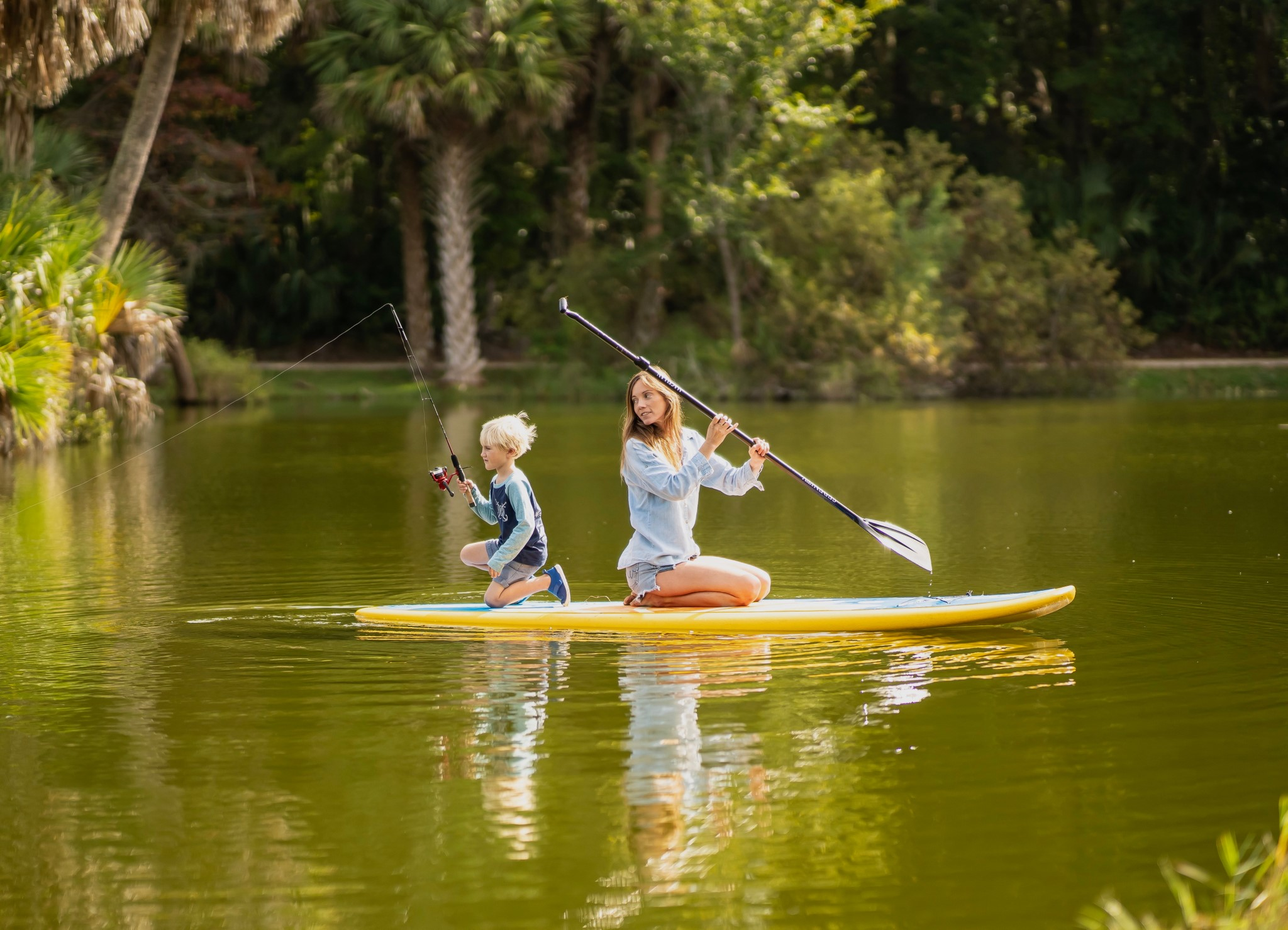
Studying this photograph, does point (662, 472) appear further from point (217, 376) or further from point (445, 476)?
point (217, 376)

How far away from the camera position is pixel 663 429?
8070 mm

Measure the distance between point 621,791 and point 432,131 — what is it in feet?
94.5

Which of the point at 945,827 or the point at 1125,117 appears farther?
the point at 1125,117

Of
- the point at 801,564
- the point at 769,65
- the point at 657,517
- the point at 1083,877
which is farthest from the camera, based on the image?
the point at 769,65

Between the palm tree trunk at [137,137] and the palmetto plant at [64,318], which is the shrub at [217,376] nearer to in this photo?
the palmetto plant at [64,318]

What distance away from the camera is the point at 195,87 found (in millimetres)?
32188

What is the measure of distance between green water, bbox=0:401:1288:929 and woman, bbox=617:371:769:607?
31cm

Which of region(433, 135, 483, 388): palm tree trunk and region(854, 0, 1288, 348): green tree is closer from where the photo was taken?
region(433, 135, 483, 388): palm tree trunk

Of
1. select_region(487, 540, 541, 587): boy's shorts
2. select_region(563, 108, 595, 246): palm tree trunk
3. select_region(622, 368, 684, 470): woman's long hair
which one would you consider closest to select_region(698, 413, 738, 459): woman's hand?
select_region(622, 368, 684, 470): woman's long hair

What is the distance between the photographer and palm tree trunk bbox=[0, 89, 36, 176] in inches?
755

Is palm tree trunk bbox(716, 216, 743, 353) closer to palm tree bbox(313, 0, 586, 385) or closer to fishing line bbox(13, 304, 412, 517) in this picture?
palm tree bbox(313, 0, 586, 385)

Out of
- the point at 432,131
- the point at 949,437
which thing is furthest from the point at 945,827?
the point at 432,131

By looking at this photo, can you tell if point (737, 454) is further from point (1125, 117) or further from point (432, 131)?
point (1125, 117)

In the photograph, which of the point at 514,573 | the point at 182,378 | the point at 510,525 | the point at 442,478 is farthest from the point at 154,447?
the point at 510,525
